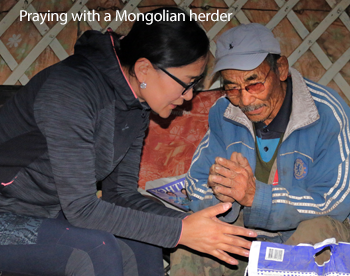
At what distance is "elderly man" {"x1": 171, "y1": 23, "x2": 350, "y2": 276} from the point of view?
104 centimetres

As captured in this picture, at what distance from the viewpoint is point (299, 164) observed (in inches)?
44.7

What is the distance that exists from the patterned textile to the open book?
0.59 m

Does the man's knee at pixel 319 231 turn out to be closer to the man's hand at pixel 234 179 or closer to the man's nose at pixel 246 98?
the man's hand at pixel 234 179

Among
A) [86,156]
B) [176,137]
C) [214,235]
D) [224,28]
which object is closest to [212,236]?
[214,235]

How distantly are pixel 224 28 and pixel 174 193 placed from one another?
2.94 feet

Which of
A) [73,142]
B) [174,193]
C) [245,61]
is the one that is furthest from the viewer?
[174,193]

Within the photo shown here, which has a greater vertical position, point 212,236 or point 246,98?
point 246,98

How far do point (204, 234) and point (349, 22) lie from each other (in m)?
1.38

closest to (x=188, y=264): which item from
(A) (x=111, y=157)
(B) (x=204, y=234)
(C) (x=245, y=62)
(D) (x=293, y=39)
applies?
(B) (x=204, y=234)

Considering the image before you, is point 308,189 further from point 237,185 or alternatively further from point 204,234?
point 204,234

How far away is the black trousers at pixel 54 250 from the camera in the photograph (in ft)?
2.83

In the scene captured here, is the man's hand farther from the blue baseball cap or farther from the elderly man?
the blue baseball cap

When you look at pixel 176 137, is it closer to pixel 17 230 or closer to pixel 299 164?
pixel 299 164

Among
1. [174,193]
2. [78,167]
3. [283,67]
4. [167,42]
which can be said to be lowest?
[174,193]
